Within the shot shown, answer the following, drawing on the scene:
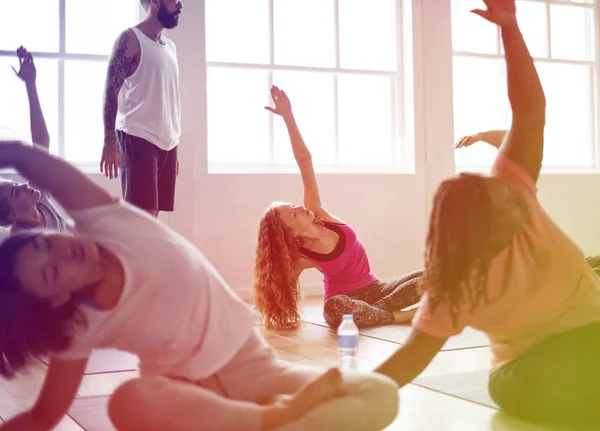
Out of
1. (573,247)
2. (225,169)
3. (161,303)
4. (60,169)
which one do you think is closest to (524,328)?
(573,247)

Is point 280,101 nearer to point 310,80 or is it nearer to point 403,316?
point 403,316

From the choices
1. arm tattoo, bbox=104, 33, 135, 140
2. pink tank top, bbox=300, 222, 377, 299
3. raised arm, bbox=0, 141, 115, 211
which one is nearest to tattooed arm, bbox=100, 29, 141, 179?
arm tattoo, bbox=104, 33, 135, 140

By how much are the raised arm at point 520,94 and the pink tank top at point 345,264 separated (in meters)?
1.35

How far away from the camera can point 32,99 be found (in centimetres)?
78

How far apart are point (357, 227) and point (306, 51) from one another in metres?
0.99

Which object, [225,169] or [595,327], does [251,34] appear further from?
[595,327]

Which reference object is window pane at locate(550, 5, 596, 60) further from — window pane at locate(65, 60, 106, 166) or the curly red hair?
window pane at locate(65, 60, 106, 166)

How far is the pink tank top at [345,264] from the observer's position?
219 centimetres

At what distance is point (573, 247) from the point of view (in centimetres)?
77

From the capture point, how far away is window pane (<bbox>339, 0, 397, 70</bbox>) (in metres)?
3.77

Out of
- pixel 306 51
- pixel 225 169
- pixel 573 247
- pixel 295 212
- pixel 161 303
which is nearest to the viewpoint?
pixel 161 303

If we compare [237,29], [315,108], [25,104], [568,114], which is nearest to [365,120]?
[315,108]

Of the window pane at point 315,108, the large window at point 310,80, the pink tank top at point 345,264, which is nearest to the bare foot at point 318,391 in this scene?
the pink tank top at point 345,264

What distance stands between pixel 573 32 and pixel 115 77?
93 cm
